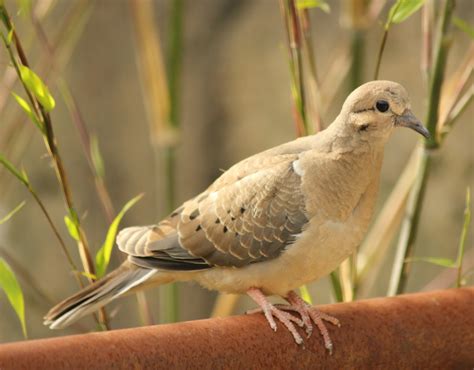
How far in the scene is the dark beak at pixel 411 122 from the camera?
4.13 ft

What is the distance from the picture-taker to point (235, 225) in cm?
135

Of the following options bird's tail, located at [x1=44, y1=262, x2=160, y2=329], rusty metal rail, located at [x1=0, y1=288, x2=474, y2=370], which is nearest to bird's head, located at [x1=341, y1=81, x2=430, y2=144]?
rusty metal rail, located at [x1=0, y1=288, x2=474, y2=370]

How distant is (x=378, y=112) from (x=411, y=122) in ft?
0.16

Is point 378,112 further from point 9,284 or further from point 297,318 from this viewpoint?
point 9,284

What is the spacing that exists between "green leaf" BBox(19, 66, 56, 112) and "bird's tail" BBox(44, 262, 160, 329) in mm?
311

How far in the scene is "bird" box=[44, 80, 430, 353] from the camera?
1283mm

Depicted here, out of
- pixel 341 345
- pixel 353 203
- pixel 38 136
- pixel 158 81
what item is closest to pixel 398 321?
pixel 341 345

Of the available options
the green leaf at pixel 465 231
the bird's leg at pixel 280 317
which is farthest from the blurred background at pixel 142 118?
the bird's leg at pixel 280 317

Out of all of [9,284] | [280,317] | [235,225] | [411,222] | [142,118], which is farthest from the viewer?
[142,118]

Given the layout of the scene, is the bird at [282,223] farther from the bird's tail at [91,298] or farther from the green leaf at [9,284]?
the green leaf at [9,284]

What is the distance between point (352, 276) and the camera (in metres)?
1.47

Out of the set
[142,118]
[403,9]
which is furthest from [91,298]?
[142,118]

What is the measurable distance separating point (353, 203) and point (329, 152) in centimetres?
9

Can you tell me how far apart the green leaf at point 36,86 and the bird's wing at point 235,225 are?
0.32 m
